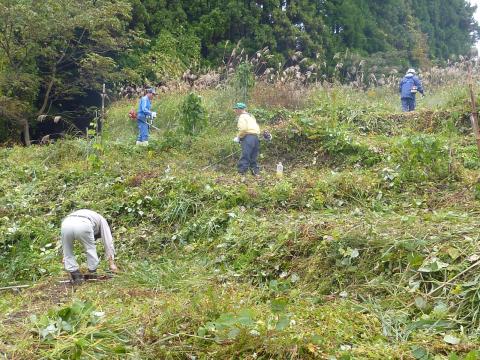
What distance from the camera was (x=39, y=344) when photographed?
3.87m

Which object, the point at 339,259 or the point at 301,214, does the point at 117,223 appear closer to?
the point at 301,214

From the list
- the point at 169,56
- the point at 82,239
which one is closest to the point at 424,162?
the point at 82,239

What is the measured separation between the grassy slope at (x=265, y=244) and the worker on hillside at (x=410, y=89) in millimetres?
765

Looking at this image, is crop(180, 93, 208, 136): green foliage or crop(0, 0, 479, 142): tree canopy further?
crop(0, 0, 479, 142): tree canopy

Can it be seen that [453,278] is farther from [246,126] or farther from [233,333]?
[246,126]

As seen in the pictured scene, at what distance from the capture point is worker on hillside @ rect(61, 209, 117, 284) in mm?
6184

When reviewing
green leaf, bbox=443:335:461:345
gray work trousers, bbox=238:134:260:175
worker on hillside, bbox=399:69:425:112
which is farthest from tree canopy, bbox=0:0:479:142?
green leaf, bbox=443:335:461:345

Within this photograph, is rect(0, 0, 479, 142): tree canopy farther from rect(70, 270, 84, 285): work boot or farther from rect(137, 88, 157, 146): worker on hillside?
rect(70, 270, 84, 285): work boot

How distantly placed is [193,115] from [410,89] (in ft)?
16.3

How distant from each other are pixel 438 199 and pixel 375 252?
2.41 metres

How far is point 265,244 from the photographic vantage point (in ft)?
19.9

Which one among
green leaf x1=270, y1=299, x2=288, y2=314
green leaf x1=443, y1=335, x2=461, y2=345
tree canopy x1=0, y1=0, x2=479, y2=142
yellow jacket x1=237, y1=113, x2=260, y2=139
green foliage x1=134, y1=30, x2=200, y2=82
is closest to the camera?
green leaf x1=443, y1=335, x2=461, y2=345

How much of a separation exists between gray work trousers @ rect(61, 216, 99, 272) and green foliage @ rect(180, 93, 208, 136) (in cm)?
Result: 587

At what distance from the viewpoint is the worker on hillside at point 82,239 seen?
20.3ft
